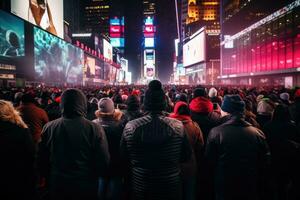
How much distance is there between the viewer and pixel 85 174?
130 inches

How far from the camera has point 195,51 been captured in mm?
126312

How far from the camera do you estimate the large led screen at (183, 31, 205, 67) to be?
373 ft

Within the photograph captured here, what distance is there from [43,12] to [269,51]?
44.2 metres

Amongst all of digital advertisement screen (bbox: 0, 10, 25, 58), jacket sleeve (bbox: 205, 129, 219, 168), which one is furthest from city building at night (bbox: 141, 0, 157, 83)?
jacket sleeve (bbox: 205, 129, 219, 168)

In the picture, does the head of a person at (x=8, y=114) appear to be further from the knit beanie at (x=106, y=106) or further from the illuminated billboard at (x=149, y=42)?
the illuminated billboard at (x=149, y=42)

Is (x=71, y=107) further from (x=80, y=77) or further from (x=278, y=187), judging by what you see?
(x=80, y=77)

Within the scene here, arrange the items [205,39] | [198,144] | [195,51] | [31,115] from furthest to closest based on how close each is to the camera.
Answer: [195,51] < [205,39] < [31,115] < [198,144]

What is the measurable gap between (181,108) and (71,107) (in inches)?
73.2

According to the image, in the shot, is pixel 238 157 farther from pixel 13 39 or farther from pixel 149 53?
pixel 149 53

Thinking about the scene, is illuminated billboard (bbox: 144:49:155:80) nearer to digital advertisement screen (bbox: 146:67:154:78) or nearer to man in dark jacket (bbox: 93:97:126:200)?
digital advertisement screen (bbox: 146:67:154:78)

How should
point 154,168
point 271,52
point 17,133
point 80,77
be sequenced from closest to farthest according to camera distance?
point 154,168 → point 17,133 → point 271,52 → point 80,77

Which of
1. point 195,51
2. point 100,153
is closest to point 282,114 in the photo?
point 100,153

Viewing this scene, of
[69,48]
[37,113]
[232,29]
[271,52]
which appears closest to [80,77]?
[69,48]

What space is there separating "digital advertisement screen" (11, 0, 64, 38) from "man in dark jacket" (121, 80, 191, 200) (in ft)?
130
